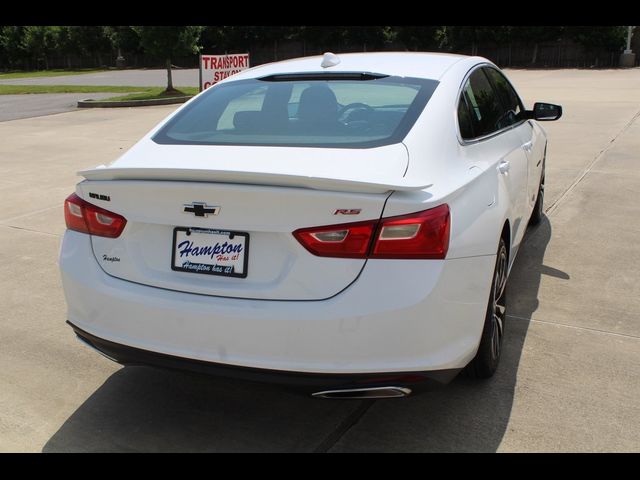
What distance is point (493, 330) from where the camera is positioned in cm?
342

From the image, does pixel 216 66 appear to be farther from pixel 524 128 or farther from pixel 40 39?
pixel 40 39

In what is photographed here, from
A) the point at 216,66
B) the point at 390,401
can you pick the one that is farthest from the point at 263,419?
the point at 216,66

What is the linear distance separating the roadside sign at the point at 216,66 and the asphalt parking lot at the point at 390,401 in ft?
36.6

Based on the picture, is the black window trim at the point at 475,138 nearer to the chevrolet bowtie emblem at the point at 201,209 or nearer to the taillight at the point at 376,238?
the taillight at the point at 376,238

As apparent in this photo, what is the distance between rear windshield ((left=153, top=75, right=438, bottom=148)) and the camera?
10.4 feet

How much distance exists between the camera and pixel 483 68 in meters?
4.39

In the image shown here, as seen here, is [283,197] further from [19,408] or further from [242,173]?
[19,408]

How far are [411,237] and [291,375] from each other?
2.30 feet

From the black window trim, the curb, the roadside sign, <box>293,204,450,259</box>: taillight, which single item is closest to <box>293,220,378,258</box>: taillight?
<box>293,204,450,259</box>: taillight

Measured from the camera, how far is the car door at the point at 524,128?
469cm

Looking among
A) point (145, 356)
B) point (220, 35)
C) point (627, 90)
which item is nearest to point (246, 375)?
point (145, 356)
